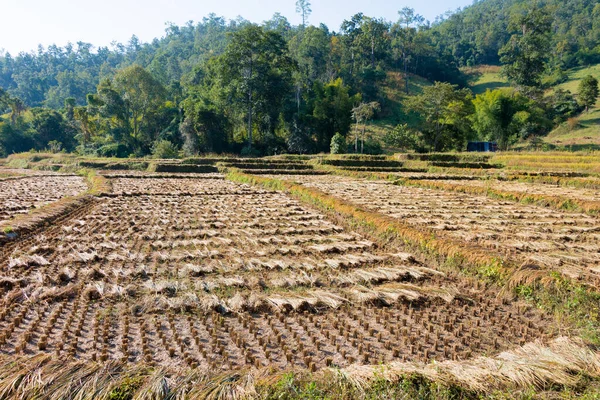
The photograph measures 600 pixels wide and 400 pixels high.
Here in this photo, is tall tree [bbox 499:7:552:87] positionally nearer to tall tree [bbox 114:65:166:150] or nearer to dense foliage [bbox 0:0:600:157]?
dense foliage [bbox 0:0:600:157]

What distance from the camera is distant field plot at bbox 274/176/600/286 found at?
5.91 metres

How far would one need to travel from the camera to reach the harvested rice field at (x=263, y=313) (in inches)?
119

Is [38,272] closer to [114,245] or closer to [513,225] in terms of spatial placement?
[114,245]

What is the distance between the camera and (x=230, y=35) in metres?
35.7

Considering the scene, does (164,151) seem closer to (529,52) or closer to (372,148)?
(372,148)

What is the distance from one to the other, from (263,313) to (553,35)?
303 ft

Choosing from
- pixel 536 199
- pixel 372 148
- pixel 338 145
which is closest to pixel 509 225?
pixel 536 199

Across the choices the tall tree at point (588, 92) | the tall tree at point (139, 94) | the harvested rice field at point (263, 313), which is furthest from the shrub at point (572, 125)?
the tall tree at point (139, 94)

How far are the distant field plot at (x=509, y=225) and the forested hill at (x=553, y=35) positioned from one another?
58.3 meters

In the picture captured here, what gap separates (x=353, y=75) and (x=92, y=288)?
52239mm

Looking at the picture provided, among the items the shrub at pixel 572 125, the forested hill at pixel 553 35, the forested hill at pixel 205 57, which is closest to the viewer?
the shrub at pixel 572 125

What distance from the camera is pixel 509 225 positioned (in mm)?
8422

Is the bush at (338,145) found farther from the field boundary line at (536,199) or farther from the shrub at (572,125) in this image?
the shrub at (572,125)

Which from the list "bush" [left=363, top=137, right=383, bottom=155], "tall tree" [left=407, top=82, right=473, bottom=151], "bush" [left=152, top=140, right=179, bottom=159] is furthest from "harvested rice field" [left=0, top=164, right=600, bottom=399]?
"tall tree" [left=407, top=82, right=473, bottom=151]
